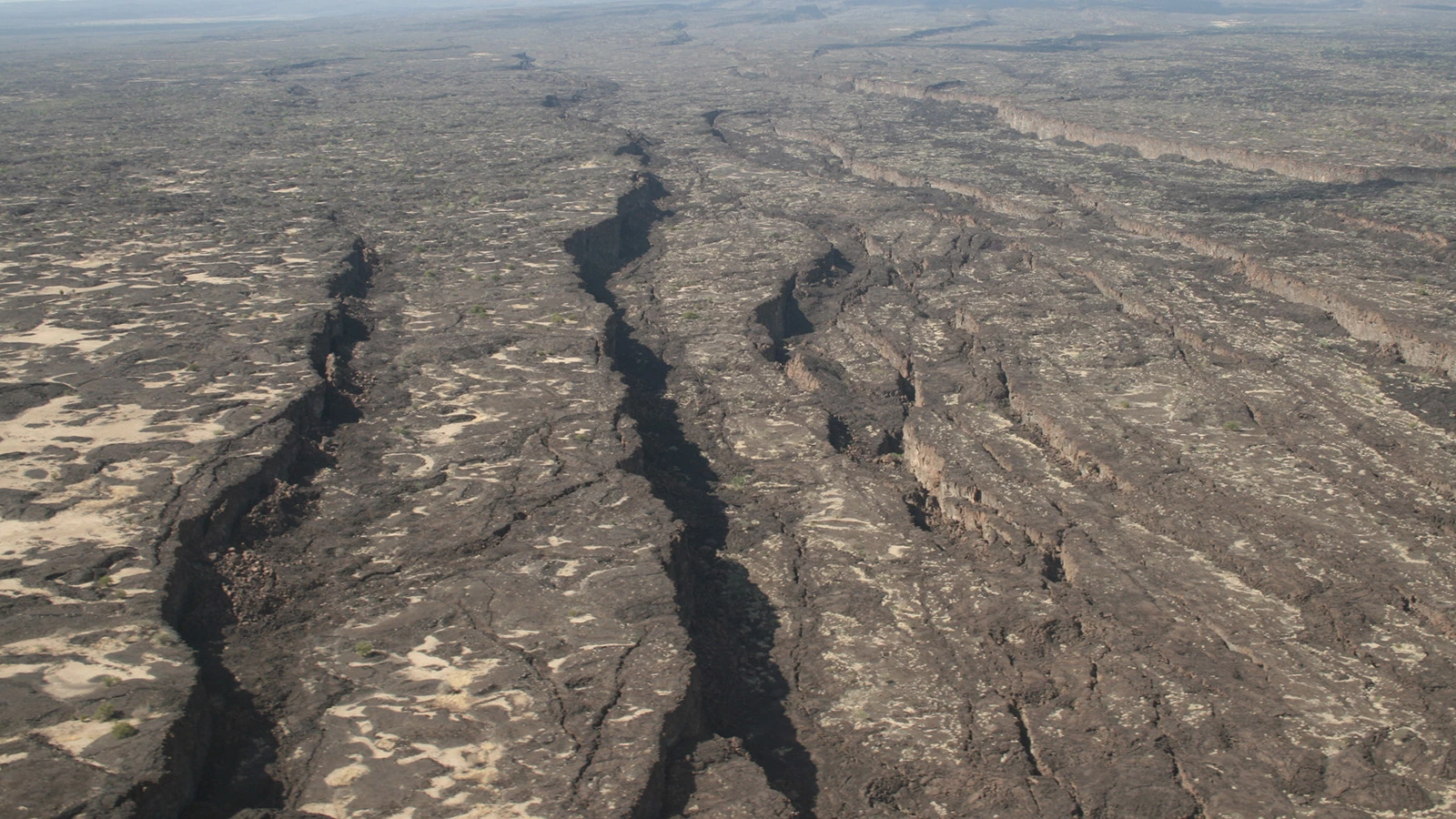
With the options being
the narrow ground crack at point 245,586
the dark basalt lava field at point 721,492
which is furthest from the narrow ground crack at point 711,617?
the narrow ground crack at point 245,586

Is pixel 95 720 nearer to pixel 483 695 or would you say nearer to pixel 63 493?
pixel 483 695

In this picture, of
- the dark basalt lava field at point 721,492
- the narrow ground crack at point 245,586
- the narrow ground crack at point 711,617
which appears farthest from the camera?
the narrow ground crack at point 711,617

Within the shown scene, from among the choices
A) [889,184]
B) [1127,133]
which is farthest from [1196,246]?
[1127,133]

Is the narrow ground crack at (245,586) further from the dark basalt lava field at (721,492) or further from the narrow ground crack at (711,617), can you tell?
the narrow ground crack at (711,617)

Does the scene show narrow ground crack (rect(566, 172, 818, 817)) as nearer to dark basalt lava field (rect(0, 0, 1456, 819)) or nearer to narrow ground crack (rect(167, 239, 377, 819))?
dark basalt lava field (rect(0, 0, 1456, 819))

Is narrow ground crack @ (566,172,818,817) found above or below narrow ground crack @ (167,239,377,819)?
below

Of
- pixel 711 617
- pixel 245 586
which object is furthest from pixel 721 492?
pixel 245 586

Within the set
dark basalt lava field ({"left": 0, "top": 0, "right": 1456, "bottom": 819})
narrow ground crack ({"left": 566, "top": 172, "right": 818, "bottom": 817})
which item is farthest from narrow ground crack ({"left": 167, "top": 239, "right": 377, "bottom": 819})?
A: narrow ground crack ({"left": 566, "top": 172, "right": 818, "bottom": 817})

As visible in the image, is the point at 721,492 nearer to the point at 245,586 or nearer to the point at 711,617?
the point at 711,617
